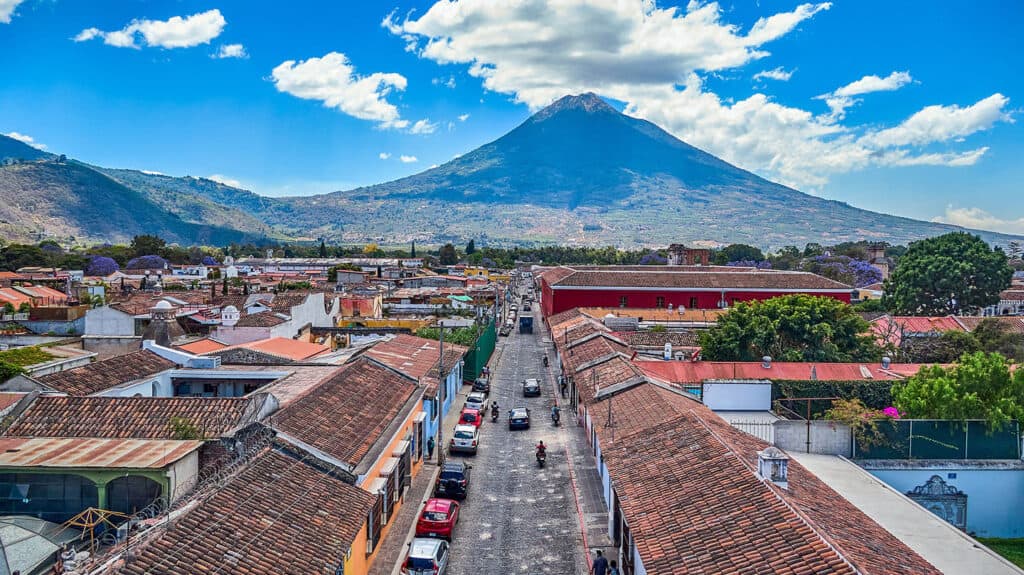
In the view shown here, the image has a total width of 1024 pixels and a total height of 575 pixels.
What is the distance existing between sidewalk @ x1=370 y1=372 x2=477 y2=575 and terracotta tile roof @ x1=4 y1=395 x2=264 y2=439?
3.88 metres

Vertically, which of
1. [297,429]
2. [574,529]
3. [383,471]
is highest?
[297,429]

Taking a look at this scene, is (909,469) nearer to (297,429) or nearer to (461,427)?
(461,427)

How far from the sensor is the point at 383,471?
48.7 ft

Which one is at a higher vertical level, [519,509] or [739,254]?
[739,254]

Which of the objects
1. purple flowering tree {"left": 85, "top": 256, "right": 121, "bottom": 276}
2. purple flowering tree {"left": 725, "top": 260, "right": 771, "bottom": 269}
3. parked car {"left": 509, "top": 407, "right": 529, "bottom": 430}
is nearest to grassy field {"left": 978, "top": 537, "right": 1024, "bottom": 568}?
parked car {"left": 509, "top": 407, "right": 529, "bottom": 430}

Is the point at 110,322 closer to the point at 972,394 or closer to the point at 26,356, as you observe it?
Answer: the point at 26,356

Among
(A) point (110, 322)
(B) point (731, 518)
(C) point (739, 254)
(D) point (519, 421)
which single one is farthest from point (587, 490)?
(C) point (739, 254)

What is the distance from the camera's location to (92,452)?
12.9 m

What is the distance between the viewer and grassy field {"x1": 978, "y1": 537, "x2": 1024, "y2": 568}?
1648cm

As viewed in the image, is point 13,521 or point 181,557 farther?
point 13,521

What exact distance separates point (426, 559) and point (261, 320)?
69.6ft

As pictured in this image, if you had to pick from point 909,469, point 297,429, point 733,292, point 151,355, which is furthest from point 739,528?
point 733,292

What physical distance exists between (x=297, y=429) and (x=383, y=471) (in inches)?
86.5

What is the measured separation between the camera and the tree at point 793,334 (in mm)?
27953
